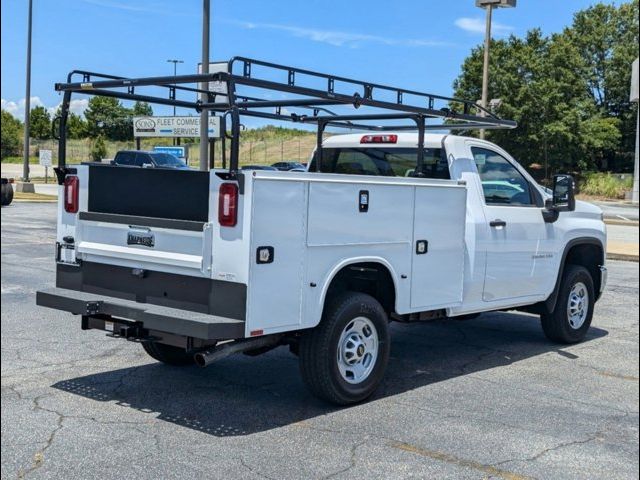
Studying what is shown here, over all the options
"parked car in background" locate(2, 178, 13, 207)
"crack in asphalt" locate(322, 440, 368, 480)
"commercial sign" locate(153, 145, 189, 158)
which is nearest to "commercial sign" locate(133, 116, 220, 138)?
"crack in asphalt" locate(322, 440, 368, 480)

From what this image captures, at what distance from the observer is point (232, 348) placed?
17.3 feet

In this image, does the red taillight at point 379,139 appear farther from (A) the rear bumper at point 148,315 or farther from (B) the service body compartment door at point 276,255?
(A) the rear bumper at point 148,315

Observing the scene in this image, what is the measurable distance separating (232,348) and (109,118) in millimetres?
3291

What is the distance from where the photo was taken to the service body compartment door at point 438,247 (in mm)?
6262

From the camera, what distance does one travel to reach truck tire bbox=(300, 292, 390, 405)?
5.57 meters

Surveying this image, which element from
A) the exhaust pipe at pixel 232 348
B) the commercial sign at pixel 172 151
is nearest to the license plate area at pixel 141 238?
the exhaust pipe at pixel 232 348

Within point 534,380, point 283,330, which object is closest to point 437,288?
point 534,380

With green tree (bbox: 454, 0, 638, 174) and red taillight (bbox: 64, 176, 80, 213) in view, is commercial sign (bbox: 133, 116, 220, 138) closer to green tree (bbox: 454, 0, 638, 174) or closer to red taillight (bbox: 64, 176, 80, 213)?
red taillight (bbox: 64, 176, 80, 213)

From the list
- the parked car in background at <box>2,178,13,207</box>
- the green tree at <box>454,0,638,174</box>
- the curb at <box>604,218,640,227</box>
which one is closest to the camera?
the parked car in background at <box>2,178,13,207</box>

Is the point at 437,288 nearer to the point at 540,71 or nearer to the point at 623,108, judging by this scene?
the point at 540,71

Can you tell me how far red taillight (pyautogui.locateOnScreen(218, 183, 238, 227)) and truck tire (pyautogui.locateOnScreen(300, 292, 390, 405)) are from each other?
42.9 inches

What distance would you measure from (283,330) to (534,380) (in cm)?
263

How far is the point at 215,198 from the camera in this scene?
5121 mm

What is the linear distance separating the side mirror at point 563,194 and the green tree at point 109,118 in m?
4.12
